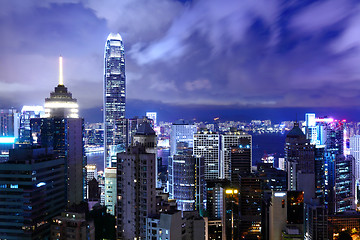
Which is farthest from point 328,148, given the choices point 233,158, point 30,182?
point 30,182

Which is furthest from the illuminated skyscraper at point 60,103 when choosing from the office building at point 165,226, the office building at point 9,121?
the office building at point 165,226

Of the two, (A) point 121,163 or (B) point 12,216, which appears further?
(B) point 12,216

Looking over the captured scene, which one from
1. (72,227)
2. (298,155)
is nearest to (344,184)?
(298,155)

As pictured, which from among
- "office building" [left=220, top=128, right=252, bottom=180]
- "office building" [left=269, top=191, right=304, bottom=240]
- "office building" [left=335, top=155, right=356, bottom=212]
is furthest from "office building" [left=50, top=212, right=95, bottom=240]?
"office building" [left=335, top=155, right=356, bottom=212]

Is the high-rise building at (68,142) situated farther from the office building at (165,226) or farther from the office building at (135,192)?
the office building at (165,226)

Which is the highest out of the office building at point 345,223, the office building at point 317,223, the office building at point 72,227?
the office building at point 72,227

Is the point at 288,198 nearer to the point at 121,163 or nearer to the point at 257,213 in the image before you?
the point at 257,213
